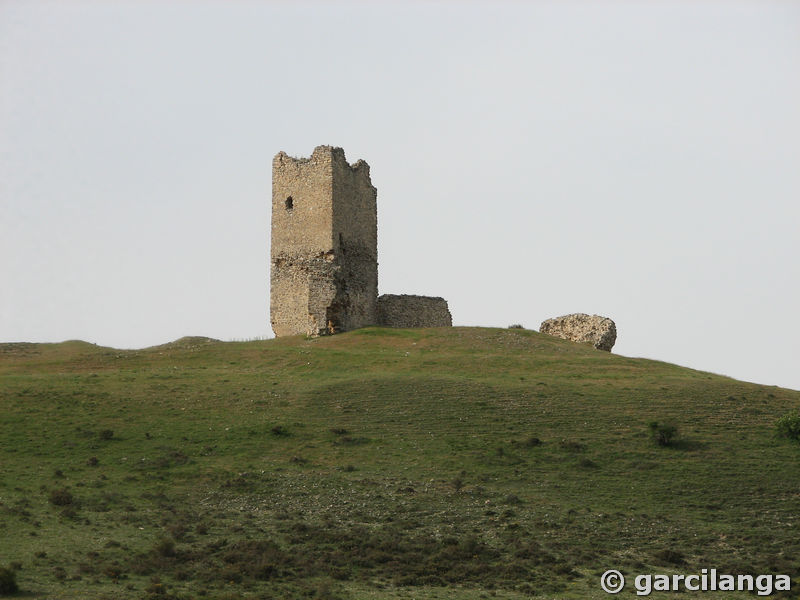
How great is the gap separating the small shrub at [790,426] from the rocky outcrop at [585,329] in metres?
16.8

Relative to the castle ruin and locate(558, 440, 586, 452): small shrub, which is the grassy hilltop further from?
the castle ruin

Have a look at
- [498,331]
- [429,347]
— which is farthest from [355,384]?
[498,331]

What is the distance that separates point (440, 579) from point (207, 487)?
9163 mm

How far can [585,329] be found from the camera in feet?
177

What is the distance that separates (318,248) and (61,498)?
86.0 feet

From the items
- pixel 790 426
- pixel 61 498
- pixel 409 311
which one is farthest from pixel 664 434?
pixel 409 311

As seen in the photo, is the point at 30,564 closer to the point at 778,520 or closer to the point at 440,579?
the point at 440,579

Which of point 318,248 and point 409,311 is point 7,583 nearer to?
point 318,248

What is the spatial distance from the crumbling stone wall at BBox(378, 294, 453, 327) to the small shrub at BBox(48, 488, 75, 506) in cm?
2960

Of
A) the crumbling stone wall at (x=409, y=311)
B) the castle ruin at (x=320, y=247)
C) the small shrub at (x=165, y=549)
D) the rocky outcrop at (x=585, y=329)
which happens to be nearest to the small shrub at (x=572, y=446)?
the small shrub at (x=165, y=549)

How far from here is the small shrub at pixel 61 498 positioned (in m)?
29.1

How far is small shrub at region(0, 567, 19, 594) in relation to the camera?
22.3 metres

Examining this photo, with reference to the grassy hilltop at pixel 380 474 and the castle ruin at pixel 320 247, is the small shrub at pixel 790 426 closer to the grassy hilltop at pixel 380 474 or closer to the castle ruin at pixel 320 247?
the grassy hilltop at pixel 380 474

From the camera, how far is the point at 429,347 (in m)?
48.8
